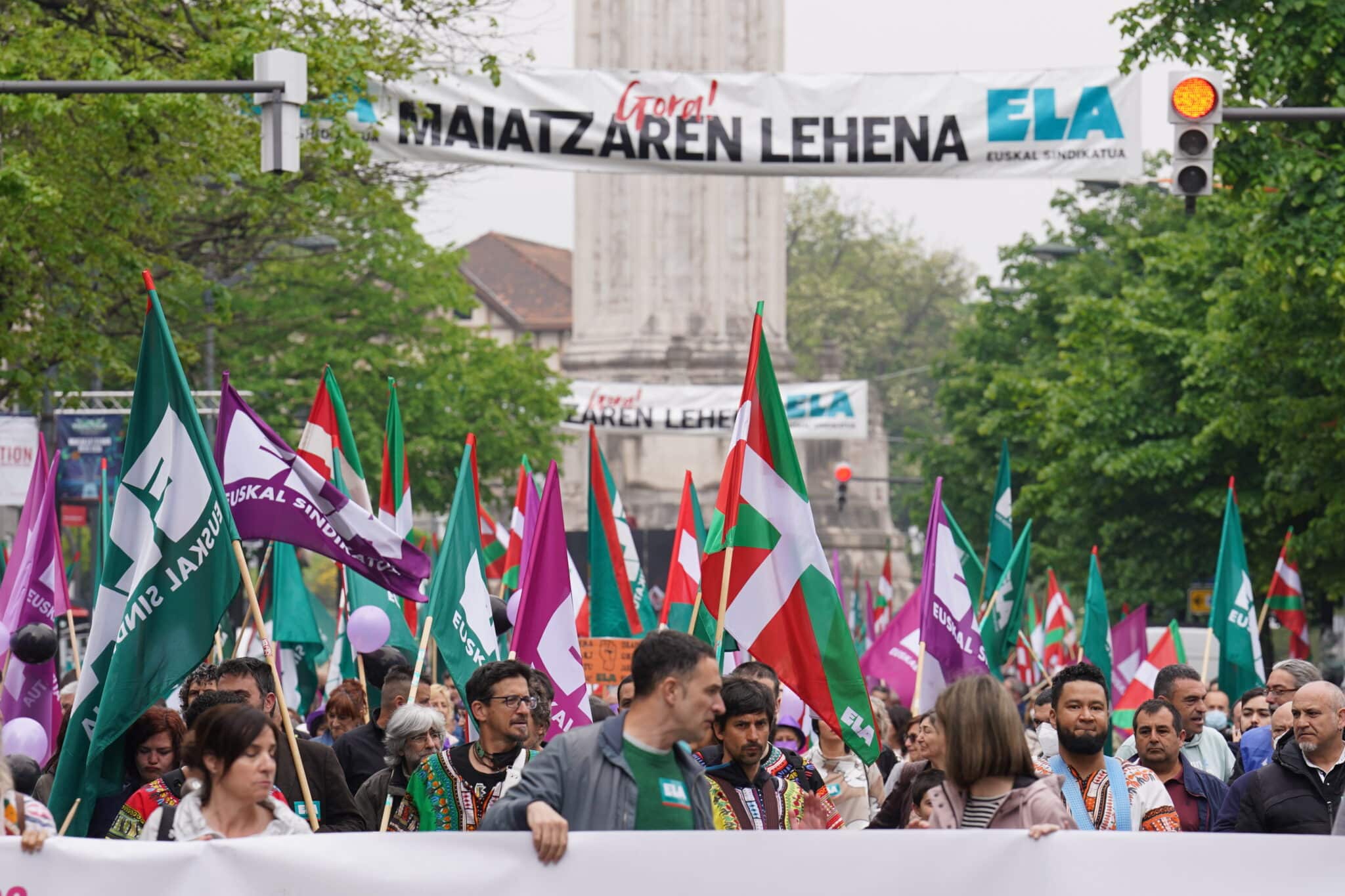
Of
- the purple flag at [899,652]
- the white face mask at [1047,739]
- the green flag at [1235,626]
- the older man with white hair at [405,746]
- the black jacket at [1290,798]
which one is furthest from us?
the green flag at [1235,626]

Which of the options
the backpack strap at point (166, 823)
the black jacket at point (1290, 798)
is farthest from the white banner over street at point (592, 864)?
the black jacket at point (1290, 798)

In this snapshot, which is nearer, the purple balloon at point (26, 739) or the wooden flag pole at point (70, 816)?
the wooden flag pole at point (70, 816)

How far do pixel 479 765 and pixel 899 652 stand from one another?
26.4 feet

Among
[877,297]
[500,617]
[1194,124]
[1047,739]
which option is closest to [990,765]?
[1047,739]

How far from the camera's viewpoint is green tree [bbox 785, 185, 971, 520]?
9675 cm

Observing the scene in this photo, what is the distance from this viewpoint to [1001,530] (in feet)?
58.7

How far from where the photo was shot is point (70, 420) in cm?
2786

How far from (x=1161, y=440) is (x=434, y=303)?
14.0 meters

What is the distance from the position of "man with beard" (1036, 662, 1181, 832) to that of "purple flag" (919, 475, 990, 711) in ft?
10.1

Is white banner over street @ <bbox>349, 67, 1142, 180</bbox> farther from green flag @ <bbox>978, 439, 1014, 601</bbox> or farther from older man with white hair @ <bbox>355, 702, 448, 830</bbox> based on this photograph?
older man with white hair @ <bbox>355, 702, 448, 830</bbox>

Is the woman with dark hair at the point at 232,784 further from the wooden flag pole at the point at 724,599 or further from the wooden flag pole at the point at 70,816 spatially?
the wooden flag pole at the point at 724,599

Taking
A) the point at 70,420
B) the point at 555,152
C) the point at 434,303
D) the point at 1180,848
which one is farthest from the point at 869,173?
the point at 434,303

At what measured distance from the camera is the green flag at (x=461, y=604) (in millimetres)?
11094

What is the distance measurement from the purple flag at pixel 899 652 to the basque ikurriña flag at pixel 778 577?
21.0ft
